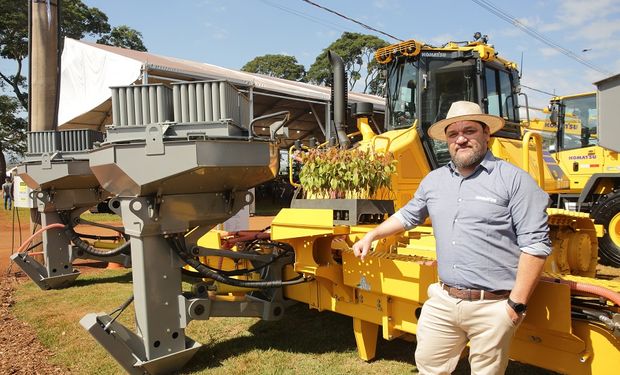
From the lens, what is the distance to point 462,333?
8.02 feet

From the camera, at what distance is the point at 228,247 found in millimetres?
4719

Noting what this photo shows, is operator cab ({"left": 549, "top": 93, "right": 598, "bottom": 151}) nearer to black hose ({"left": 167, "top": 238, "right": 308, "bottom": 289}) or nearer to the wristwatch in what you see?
black hose ({"left": 167, "top": 238, "right": 308, "bottom": 289})

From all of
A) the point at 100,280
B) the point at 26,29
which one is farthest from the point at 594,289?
the point at 26,29

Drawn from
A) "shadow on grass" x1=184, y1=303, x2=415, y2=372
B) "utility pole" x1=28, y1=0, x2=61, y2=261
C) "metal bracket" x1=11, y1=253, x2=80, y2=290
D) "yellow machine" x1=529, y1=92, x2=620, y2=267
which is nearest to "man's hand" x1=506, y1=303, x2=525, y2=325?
"shadow on grass" x1=184, y1=303, x2=415, y2=372

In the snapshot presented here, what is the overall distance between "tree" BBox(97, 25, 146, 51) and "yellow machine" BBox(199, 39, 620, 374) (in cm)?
3184

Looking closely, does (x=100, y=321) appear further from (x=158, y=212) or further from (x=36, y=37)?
(x=36, y=37)

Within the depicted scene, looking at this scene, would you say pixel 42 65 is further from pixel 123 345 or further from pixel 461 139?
pixel 461 139

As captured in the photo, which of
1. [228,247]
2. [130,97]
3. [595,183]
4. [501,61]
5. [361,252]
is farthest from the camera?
[595,183]

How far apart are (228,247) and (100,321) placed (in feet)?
5.27

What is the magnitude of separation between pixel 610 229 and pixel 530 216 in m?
6.63

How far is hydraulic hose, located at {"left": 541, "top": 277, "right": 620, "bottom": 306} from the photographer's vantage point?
2.43m

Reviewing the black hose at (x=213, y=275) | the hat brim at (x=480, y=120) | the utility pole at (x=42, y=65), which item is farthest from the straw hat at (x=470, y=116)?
the utility pole at (x=42, y=65)

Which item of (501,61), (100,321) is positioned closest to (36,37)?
(100,321)

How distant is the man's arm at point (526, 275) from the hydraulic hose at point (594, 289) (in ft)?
1.76
